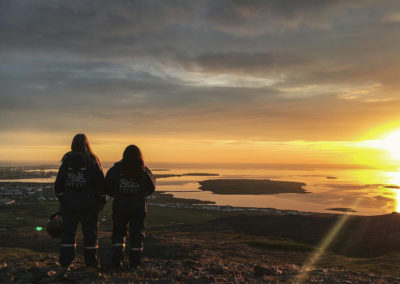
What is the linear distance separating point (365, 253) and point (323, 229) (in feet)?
32.1

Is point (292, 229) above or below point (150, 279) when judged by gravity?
below

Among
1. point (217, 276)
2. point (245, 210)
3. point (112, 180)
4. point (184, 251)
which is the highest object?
point (112, 180)

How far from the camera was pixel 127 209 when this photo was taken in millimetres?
9148

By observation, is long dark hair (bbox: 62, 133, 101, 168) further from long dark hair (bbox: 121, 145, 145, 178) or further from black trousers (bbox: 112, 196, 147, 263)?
black trousers (bbox: 112, 196, 147, 263)

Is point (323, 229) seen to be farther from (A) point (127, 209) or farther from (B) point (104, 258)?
(A) point (127, 209)

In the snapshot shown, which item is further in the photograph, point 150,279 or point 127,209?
point 127,209

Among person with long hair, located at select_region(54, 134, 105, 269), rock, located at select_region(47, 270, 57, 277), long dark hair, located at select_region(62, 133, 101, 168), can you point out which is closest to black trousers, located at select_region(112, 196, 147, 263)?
person with long hair, located at select_region(54, 134, 105, 269)

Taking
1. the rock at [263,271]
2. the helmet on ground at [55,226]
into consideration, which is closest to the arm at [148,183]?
the helmet on ground at [55,226]

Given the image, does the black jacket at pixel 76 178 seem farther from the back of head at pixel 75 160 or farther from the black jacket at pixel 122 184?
the black jacket at pixel 122 184

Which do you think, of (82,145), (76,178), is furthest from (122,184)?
(82,145)

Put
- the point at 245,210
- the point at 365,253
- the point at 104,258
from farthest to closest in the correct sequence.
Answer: the point at 245,210, the point at 365,253, the point at 104,258

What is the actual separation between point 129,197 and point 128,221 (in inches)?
28.2

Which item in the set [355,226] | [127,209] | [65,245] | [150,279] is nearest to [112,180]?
[127,209]

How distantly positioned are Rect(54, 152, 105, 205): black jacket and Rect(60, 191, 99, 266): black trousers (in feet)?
0.77
